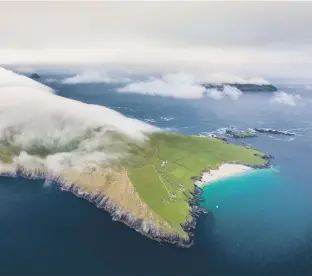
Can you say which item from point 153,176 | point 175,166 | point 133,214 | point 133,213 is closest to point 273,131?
point 175,166

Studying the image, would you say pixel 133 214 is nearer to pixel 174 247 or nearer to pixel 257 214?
pixel 174 247

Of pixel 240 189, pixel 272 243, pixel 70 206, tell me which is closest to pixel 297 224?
pixel 272 243

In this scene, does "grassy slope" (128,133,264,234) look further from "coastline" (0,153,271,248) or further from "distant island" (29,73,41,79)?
"distant island" (29,73,41,79)

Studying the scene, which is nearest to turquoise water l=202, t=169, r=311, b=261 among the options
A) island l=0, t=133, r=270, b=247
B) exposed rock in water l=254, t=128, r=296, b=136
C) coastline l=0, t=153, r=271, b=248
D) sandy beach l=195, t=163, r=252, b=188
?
sandy beach l=195, t=163, r=252, b=188

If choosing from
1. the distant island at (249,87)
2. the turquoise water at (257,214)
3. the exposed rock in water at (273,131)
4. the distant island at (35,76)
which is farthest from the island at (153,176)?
the distant island at (249,87)

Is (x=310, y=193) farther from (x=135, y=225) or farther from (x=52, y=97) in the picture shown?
(x=52, y=97)

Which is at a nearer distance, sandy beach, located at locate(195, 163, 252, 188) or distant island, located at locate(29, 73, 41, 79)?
sandy beach, located at locate(195, 163, 252, 188)
